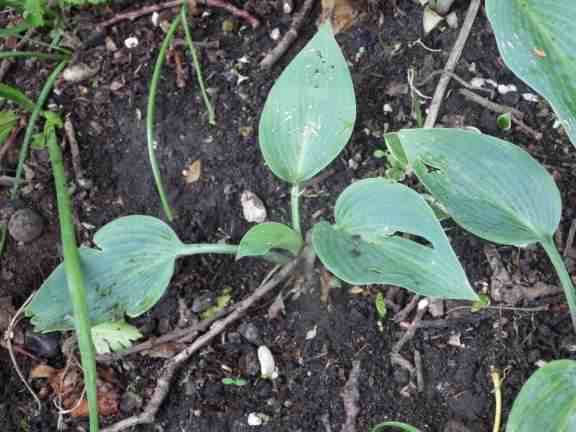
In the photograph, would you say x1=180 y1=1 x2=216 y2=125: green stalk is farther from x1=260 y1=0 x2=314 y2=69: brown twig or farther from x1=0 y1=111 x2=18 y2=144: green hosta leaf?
x1=0 y1=111 x2=18 y2=144: green hosta leaf

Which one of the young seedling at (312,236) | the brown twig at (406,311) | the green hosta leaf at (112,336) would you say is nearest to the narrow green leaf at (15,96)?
the young seedling at (312,236)

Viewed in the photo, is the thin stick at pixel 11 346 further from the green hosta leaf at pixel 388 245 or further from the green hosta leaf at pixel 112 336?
the green hosta leaf at pixel 388 245

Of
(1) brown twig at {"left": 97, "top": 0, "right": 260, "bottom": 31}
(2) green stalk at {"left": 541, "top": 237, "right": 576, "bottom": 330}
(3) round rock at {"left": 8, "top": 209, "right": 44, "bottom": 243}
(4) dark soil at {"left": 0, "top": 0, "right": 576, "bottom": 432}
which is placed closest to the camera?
(2) green stalk at {"left": 541, "top": 237, "right": 576, "bottom": 330}

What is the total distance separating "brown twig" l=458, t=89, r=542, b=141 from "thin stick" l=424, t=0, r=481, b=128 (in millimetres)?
57

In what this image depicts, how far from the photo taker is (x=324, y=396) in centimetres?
112

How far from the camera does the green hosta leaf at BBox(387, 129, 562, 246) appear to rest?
3.32ft

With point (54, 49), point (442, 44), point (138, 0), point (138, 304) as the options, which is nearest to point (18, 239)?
point (138, 304)

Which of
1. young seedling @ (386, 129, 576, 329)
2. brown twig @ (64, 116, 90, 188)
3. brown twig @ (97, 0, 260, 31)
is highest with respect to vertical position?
brown twig @ (97, 0, 260, 31)

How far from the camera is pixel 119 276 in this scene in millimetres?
1108

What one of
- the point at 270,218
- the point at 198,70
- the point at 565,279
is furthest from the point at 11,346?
the point at 565,279

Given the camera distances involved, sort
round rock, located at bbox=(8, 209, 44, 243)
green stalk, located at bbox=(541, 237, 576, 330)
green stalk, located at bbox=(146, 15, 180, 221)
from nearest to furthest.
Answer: green stalk, located at bbox=(541, 237, 576, 330)
green stalk, located at bbox=(146, 15, 180, 221)
round rock, located at bbox=(8, 209, 44, 243)

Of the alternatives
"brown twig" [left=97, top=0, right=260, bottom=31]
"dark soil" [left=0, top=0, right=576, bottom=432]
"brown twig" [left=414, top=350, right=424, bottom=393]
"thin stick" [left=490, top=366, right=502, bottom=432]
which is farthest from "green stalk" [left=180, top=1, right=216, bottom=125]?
"thin stick" [left=490, top=366, right=502, bottom=432]

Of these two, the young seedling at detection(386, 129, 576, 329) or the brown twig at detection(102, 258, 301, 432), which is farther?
the brown twig at detection(102, 258, 301, 432)

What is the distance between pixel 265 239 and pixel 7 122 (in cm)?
79
